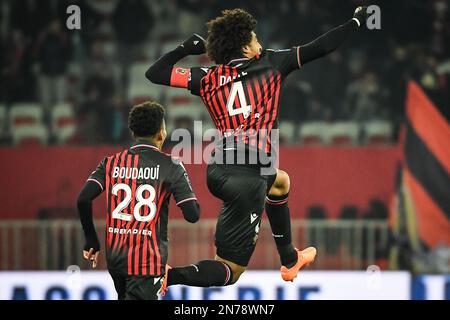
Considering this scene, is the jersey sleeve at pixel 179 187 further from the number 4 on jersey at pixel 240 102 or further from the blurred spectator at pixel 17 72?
the blurred spectator at pixel 17 72

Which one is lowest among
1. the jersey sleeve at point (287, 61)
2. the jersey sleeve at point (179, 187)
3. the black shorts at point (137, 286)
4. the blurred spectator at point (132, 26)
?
the black shorts at point (137, 286)

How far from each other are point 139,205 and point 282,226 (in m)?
1.22

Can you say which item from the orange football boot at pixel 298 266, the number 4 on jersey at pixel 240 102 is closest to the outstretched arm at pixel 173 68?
the number 4 on jersey at pixel 240 102

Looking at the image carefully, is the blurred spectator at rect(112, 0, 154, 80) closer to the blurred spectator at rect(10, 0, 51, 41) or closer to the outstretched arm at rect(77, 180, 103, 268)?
the blurred spectator at rect(10, 0, 51, 41)

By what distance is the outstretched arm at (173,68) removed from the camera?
6684 mm

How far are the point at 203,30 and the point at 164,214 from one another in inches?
329

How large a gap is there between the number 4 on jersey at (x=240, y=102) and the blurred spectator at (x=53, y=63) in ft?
25.3

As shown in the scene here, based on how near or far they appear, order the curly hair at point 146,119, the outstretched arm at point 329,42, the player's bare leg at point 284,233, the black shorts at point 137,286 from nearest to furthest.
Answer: the outstretched arm at point 329,42 → the black shorts at point 137,286 → the curly hair at point 146,119 → the player's bare leg at point 284,233

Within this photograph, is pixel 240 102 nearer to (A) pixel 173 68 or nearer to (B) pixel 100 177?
(A) pixel 173 68

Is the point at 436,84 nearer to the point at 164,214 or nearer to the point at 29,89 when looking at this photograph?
the point at 29,89

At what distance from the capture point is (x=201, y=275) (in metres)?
6.59

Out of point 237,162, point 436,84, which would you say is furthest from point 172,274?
point 436,84

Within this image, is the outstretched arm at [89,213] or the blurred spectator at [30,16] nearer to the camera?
the outstretched arm at [89,213]

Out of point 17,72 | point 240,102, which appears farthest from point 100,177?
point 17,72
